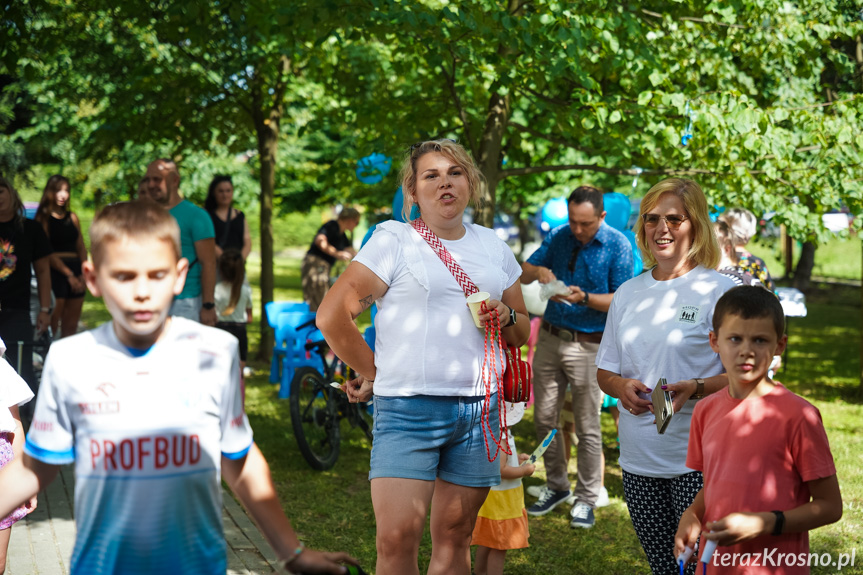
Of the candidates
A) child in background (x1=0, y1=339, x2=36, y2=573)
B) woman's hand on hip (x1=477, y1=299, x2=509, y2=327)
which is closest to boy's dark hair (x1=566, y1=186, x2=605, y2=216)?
woman's hand on hip (x1=477, y1=299, x2=509, y2=327)

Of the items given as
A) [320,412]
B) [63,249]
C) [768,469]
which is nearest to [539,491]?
[320,412]

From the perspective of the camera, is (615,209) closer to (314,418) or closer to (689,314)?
(314,418)

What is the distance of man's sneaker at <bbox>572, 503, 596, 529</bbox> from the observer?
17.9 feet

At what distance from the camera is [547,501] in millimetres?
5816

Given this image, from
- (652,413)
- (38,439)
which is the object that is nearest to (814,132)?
(652,413)

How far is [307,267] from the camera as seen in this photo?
11469 mm

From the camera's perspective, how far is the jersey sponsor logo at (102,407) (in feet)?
6.53

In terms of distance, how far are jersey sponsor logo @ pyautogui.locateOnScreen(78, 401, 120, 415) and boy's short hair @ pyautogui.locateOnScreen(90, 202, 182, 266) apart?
13.5 inches

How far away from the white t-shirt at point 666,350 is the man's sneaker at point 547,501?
243 cm

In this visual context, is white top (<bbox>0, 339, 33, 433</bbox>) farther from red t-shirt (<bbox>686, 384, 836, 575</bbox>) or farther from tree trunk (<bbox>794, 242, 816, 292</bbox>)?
tree trunk (<bbox>794, 242, 816, 292</bbox>)

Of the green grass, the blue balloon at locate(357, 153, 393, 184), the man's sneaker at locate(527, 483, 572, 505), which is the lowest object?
the green grass

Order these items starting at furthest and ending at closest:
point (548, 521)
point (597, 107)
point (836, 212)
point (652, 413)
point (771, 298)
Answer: point (836, 212)
point (597, 107)
point (548, 521)
point (652, 413)
point (771, 298)

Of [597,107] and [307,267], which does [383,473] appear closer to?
[597,107]

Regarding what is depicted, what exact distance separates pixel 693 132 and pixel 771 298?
444 centimetres
